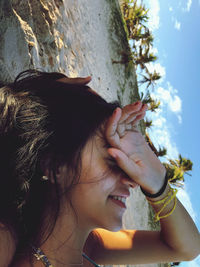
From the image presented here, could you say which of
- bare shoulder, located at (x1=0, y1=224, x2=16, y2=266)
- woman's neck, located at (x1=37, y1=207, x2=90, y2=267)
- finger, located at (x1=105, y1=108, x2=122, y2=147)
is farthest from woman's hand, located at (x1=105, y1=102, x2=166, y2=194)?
bare shoulder, located at (x1=0, y1=224, x2=16, y2=266)

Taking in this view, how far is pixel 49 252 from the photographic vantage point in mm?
1146

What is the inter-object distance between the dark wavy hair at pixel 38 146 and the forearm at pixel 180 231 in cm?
56

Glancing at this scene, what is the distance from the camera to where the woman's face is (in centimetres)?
112

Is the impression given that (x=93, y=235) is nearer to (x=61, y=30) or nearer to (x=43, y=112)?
(x=43, y=112)

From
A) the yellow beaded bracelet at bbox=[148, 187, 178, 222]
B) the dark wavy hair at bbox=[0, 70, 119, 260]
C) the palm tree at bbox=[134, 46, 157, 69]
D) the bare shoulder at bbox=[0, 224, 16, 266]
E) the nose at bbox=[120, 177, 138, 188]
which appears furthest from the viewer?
the palm tree at bbox=[134, 46, 157, 69]

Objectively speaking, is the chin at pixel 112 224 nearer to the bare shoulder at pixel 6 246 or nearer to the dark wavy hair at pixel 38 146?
the dark wavy hair at pixel 38 146

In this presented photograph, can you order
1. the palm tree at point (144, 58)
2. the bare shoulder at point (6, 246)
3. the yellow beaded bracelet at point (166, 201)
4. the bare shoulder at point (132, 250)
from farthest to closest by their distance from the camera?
the palm tree at point (144, 58) < the bare shoulder at point (132, 250) < the yellow beaded bracelet at point (166, 201) < the bare shoulder at point (6, 246)

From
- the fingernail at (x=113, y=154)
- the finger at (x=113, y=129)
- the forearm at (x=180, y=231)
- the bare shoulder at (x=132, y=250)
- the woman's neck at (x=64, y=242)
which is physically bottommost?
the bare shoulder at (x=132, y=250)

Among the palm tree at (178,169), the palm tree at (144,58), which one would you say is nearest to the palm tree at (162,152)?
the palm tree at (178,169)

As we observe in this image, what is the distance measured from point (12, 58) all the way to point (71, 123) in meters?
0.80

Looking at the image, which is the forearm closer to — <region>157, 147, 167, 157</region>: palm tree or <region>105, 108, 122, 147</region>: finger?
<region>105, 108, 122, 147</region>: finger

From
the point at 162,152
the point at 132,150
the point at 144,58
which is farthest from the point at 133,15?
the point at 132,150

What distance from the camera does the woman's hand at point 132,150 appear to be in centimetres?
115

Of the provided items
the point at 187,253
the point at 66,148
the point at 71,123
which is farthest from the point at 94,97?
the point at 187,253
